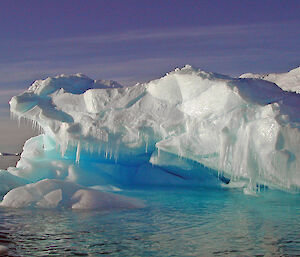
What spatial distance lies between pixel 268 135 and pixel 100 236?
573 centimetres

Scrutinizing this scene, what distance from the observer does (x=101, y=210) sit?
10.2 metres

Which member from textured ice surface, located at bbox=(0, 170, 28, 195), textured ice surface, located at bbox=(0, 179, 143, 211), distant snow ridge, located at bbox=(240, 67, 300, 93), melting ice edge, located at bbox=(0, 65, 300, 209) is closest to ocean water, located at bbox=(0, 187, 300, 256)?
textured ice surface, located at bbox=(0, 179, 143, 211)

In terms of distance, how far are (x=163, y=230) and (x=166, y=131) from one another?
626 centimetres

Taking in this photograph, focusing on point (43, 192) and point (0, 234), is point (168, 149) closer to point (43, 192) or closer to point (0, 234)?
point (43, 192)

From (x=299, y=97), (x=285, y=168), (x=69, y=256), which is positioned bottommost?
(x=69, y=256)

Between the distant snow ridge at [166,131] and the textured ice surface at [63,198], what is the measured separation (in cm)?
315

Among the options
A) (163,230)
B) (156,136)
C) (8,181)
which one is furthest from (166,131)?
(163,230)

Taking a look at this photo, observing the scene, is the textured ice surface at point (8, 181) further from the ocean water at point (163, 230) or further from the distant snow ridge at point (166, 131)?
the ocean water at point (163, 230)

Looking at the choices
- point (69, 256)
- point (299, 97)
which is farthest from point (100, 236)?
point (299, 97)

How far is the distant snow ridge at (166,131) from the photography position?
1180cm

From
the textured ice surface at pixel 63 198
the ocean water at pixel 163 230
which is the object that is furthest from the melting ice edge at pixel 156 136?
the ocean water at pixel 163 230

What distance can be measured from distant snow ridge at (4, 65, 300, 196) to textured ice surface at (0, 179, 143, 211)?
315 cm

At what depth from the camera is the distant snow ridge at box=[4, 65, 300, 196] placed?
1180 centimetres

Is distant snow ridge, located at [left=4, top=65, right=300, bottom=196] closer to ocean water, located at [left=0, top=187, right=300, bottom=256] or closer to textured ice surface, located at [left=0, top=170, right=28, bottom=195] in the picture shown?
textured ice surface, located at [left=0, top=170, right=28, bottom=195]
